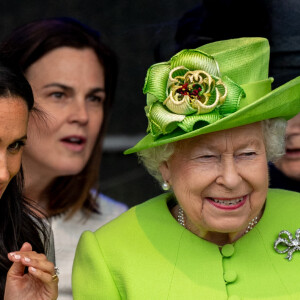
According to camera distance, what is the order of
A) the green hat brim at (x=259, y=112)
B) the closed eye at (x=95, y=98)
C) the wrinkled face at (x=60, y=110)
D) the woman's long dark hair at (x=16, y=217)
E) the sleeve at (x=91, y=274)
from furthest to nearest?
the closed eye at (x=95, y=98), the wrinkled face at (x=60, y=110), the woman's long dark hair at (x=16, y=217), the sleeve at (x=91, y=274), the green hat brim at (x=259, y=112)

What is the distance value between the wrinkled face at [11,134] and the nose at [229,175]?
76cm

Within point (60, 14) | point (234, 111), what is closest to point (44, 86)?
point (60, 14)

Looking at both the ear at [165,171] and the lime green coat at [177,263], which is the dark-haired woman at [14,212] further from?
the ear at [165,171]

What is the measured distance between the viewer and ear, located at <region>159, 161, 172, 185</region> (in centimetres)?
311

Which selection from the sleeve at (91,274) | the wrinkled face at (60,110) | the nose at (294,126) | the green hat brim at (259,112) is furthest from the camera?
the wrinkled face at (60,110)

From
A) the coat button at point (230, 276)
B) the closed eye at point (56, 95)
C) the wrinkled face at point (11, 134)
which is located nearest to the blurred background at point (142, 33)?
the closed eye at point (56, 95)

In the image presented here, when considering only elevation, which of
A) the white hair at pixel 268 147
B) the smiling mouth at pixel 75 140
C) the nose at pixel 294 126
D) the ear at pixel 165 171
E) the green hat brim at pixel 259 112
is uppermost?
the green hat brim at pixel 259 112

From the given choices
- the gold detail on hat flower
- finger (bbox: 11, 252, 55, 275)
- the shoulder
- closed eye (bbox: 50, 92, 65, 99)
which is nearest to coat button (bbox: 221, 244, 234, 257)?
the shoulder

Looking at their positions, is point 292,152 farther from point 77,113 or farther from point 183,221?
point 77,113

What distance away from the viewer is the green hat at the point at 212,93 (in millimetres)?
2848

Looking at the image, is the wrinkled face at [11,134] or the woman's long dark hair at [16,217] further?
the woman's long dark hair at [16,217]

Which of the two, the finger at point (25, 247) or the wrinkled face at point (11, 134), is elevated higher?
the wrinkled face at point (11, 134)

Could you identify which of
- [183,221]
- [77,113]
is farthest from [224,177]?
[77,113]

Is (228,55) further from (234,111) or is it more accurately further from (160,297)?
(160,297)
